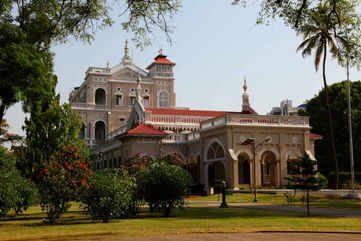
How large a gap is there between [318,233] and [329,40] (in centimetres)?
2884

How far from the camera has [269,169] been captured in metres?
42.2

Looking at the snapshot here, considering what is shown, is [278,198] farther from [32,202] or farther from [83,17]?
[83,17]

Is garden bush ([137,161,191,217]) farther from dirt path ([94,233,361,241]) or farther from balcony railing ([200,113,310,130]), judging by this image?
balcony railing ([200,113,310,130])

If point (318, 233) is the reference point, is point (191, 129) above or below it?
above

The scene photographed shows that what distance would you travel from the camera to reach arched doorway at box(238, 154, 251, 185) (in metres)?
42.5

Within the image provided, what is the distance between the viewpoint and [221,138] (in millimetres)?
40750

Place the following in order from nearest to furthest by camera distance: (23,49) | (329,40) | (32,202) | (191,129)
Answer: (23,49)
(32,202)
(329,40)
(191,129)

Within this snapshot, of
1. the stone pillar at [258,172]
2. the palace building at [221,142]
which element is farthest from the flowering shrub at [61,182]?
the stone pillar at [258,172]

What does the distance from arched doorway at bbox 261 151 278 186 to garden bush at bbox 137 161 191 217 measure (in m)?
20.9

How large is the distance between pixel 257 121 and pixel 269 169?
15.6 feet

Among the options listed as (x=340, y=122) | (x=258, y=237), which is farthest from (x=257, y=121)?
(x=258, y=237)

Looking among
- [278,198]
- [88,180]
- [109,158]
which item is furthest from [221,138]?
[88,180]

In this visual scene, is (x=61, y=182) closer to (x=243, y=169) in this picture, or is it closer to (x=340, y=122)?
(x=243, y=169)

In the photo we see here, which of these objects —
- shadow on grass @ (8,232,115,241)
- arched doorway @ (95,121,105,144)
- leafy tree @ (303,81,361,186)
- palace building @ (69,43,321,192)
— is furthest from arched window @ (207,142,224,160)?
arched doorway @ (95,121,105,144)
